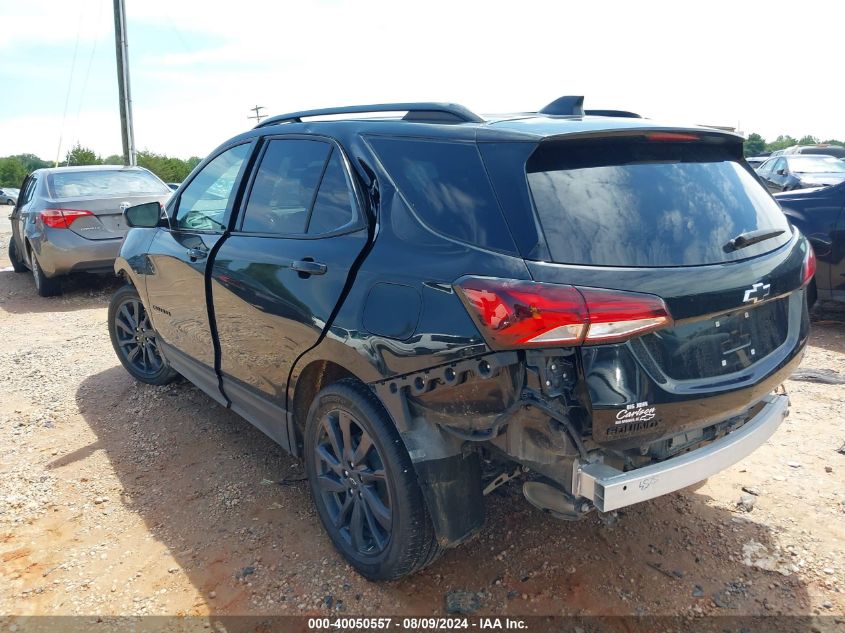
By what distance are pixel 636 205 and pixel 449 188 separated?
649 millimetres

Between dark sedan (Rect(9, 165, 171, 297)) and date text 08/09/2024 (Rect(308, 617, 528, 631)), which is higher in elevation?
dark sedan (Rect(9, 165, 171, 297))

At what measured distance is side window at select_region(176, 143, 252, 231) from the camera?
369 cm

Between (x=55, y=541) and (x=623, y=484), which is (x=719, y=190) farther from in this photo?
(x=55, y=541)

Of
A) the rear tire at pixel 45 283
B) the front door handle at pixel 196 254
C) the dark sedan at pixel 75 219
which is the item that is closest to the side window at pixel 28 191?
the dark sedan at pixel 75 219

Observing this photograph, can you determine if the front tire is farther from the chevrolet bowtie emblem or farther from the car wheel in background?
the car wheel in background

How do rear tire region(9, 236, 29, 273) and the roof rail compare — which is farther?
rear tire region(9, 236, 29, 273)

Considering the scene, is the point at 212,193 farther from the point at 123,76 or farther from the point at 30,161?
the point at 30,161

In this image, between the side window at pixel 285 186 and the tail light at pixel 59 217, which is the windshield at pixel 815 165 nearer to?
the tail light at pixel 59 217

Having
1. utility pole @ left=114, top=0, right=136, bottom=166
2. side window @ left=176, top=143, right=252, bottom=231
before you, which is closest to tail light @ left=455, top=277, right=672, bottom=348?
side window @ left=176, top=143, right=252, bottom=231

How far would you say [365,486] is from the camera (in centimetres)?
270

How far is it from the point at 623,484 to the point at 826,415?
288 cm

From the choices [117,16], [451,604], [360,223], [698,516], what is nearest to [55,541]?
[451,604]

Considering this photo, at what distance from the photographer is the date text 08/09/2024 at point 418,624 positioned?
255cm

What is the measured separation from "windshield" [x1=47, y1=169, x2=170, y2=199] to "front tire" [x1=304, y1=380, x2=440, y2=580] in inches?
271
